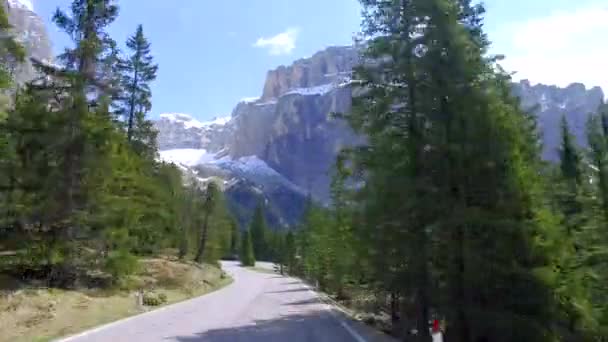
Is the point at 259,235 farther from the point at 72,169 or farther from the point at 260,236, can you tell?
the point at 72,169

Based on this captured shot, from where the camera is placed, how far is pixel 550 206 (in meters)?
14.0

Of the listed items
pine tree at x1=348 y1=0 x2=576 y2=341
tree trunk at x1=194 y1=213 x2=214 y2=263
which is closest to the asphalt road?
pine tree at x1=348 y1=0 x2=576 y2=341

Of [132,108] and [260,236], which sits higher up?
[132,108]

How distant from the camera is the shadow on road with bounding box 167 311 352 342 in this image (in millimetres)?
14118

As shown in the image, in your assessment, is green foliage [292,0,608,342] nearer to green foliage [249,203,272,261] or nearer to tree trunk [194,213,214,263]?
tree trunk [194,213,214,263]

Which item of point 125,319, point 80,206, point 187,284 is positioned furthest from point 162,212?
point 125,319

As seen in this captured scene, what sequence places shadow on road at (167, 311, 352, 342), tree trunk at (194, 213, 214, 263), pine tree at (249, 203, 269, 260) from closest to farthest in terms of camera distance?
shadow on road at (167, 311, 352, 342)
tree trunk at (194, 213, 214, 263)
pine tree at (249, 203, 269, 260)

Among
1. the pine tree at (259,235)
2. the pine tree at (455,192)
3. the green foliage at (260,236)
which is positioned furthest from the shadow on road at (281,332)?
the green foliage at (260,236)

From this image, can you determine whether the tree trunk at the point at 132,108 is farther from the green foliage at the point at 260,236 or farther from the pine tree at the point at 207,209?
the green foliage at the point at 260,236

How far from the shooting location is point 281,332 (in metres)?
16.2

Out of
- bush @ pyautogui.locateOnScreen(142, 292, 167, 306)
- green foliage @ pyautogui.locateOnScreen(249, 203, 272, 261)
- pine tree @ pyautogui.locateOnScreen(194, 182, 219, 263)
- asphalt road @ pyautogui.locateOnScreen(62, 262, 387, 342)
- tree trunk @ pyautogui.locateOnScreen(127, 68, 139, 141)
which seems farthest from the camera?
green foliage @ pyautogui.locateOnScreen(249, 203, 272, 261)

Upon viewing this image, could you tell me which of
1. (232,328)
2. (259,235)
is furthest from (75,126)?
(259,235)

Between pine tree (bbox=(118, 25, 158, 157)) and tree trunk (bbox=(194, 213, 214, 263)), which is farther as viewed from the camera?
tree trunk (bbox=(194, 213, 214, 263))

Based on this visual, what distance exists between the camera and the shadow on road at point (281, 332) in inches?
556
